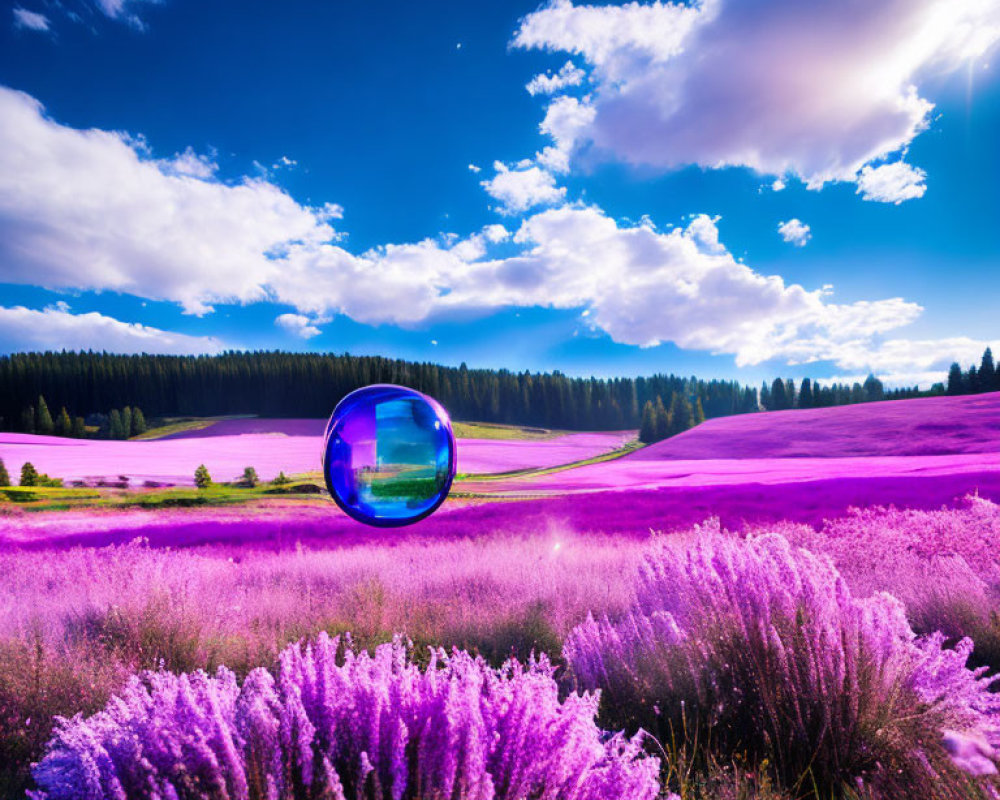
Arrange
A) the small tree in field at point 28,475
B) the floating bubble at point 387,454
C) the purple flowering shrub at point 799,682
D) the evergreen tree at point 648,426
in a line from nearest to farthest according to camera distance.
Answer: the purple flowering shrub at point 799,682 → the floating bubble at point 387,454 → the small tree in field at point 28,475 → the evergreen tree at point 648,426

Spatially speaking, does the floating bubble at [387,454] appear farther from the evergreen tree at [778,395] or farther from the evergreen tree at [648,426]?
the evergreen tree at [778,395]

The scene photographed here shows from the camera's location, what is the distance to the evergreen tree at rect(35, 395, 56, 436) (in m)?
8.04

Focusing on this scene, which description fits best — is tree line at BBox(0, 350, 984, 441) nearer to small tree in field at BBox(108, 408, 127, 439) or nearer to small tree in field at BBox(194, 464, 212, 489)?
small tree in field at BBox(108, 408, 127, 439)

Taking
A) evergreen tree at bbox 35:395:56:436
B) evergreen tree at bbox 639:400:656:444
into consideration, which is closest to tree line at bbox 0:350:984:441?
evergreen tree at bbox 35:395:56:436

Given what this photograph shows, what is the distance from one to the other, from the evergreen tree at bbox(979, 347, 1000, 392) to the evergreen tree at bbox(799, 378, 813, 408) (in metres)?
17.1

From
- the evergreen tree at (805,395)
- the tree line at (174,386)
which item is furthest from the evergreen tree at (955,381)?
the tree line at (174,386)

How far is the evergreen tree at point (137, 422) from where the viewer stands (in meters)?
9.35

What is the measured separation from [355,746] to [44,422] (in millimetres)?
9686

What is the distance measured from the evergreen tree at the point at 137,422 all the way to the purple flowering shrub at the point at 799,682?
982cm

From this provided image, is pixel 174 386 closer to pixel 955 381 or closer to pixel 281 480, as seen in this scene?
pixel 281 480

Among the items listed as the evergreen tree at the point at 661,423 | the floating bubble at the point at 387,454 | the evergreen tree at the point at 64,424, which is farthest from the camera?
the evergreen tree at the point at 661,423

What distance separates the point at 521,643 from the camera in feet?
13.3

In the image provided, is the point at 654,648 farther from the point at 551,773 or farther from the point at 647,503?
the point at 647,503

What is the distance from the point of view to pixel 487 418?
30.8 m
